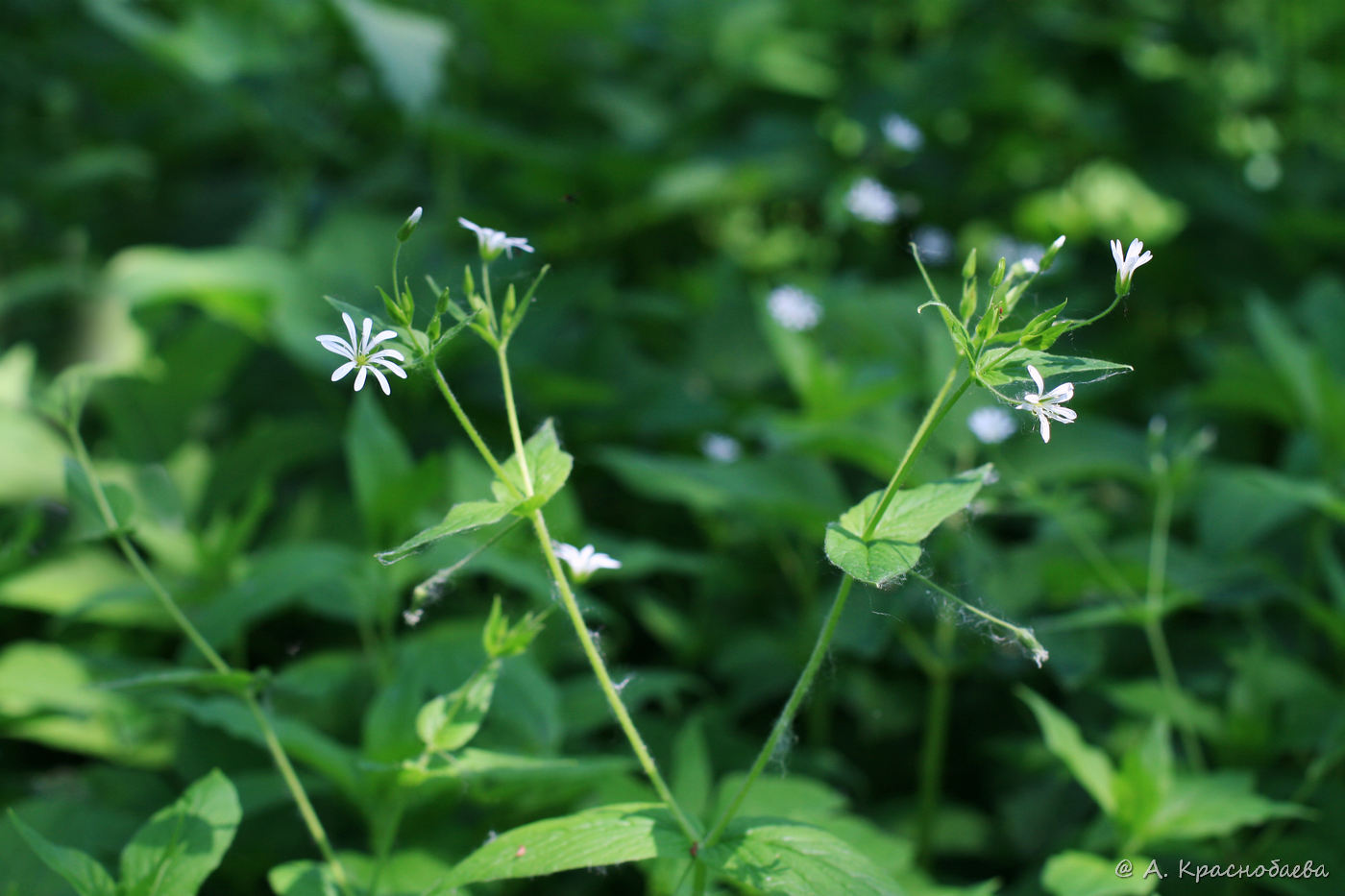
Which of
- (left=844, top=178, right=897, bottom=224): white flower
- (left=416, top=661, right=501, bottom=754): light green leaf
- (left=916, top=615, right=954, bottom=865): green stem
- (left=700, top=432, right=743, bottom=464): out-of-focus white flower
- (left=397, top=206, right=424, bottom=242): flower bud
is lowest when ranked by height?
(left=916, top=615, right=954, bottom=865): green stem

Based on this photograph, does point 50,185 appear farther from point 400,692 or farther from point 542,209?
point 400,692

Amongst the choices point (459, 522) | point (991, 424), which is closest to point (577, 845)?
point (459, 522)

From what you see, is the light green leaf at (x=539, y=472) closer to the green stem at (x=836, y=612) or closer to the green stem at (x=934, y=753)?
the green stem at (x=836, y=612)

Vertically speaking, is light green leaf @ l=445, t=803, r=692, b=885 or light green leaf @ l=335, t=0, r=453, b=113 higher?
light green leaf @ l=335, t=0, r=453, b=113

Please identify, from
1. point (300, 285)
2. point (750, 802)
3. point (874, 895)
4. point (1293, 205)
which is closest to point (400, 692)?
point (750, 802)

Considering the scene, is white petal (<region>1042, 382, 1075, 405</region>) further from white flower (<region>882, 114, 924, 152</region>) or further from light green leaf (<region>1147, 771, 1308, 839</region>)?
white flower (<region>882, 114, 924, 152</region>)

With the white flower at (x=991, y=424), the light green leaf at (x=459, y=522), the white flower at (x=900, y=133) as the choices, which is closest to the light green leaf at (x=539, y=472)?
the light green leaf at (x=459, y=522)

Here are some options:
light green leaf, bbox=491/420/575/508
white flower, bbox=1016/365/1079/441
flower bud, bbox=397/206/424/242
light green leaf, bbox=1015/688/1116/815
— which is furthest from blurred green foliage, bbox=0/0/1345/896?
flower bud, bbox=397/206/424/242
